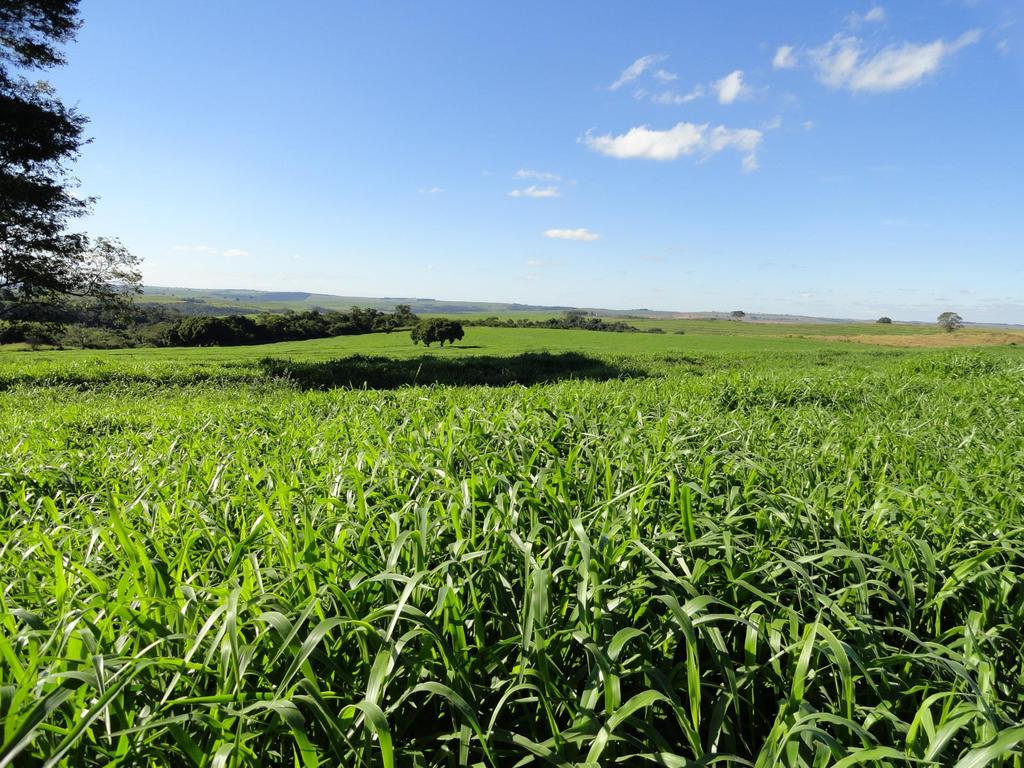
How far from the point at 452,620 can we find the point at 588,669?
458 millimetres

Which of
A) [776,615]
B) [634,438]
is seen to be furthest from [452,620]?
[634,438]

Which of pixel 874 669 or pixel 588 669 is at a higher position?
pixel 874 669

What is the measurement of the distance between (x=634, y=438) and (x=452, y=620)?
2733 mm

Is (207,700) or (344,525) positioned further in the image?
(344,525)

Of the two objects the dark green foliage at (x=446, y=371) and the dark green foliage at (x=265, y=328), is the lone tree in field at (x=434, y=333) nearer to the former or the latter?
the dark green foliage at (x=265, y=328)

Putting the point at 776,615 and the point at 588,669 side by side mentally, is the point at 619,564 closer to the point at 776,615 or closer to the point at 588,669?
the point at 588,669

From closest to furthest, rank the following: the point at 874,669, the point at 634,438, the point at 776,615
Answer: the point at 874,669, the point at 776,615, the point at 634,438

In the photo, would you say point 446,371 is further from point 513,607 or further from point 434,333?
point 434,333

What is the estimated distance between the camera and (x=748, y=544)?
2430 millimetres

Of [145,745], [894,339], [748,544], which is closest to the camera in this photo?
[145,745]

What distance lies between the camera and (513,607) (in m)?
1.90

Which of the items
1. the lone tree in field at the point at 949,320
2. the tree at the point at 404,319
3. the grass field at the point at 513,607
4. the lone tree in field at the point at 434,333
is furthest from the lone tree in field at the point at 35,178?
the lone tree in field at the point at 949,320

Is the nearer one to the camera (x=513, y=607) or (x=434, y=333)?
(x=513, y=607)

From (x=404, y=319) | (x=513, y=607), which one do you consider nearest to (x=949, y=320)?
(x=404, y=319)
